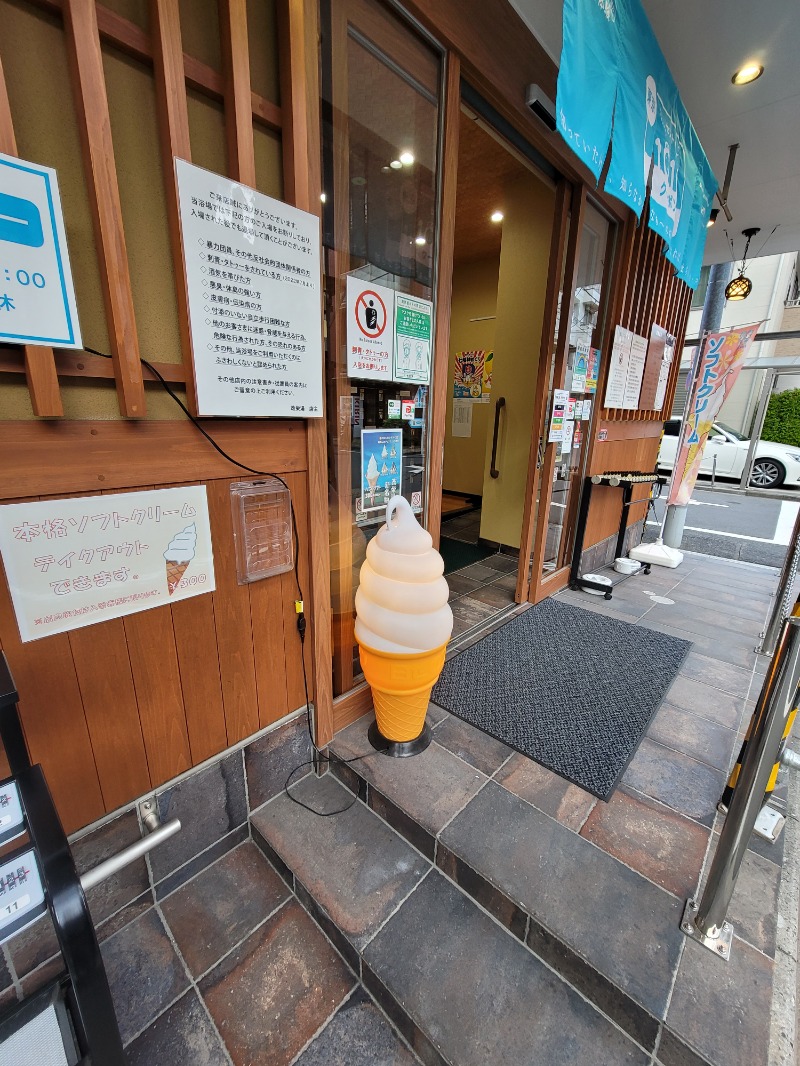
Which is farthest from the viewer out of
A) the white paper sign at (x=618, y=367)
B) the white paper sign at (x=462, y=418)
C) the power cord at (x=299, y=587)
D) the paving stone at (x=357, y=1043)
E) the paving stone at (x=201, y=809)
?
the white paper sign at (x=462, y=418)

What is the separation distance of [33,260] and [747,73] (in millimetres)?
4056

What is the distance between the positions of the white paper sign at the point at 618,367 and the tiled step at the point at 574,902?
3099 millimetres

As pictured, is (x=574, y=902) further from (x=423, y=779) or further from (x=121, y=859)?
(x=121, y=859)

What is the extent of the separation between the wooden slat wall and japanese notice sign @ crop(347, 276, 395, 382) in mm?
416

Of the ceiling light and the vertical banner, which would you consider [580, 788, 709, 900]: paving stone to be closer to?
the vertical banner

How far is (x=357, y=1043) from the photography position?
3.76ft

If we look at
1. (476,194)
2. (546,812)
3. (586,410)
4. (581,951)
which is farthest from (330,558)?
(476,194)

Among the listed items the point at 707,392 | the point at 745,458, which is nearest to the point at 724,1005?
the point at 707,392

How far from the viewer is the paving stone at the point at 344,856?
1358mm

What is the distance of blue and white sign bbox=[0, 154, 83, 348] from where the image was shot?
0.89 metres

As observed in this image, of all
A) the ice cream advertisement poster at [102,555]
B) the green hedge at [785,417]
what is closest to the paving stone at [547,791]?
the ice cream advertisement poster at [102,555]

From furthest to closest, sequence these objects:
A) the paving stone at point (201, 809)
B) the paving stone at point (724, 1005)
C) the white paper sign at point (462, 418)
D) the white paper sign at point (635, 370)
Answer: the white paper sign at point (462, 418) < the white paper sign at point (635, 370) < the paving stone at point (201, 809) < the paving stone at point (724, 1005)

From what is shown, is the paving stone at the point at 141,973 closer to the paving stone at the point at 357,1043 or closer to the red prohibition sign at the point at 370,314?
the paving stone at the point at 357,1043

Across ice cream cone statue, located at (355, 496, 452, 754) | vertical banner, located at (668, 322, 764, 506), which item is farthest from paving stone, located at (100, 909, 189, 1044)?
vertical banner, located at (668, 322, 764, 506)
